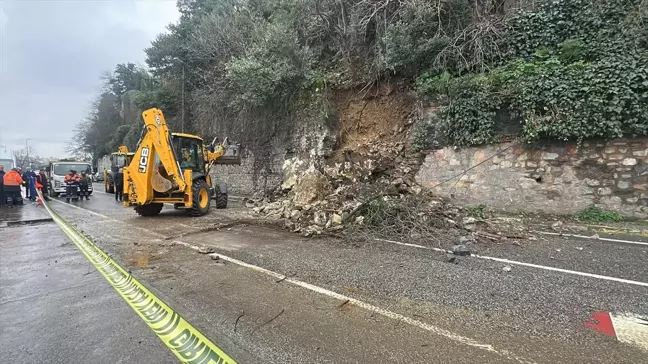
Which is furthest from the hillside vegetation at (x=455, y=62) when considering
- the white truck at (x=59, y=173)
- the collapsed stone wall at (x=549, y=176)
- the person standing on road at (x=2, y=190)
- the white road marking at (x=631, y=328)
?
the person standing on road at (x=2, y=190)

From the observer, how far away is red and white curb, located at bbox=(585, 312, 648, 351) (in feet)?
10.2

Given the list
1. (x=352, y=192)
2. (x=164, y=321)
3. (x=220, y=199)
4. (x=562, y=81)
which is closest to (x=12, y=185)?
(x=220, y=199)

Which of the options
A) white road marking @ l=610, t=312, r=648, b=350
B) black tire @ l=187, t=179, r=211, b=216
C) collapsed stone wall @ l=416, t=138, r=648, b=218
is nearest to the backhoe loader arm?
black tire @ l=187, t=179, r=211, b=216

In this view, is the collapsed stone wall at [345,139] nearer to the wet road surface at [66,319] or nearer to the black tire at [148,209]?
the black tire at [148,209]

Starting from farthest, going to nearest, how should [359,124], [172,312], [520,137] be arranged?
[359,124]
[520,137]
[172,312]

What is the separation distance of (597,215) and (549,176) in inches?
56.1

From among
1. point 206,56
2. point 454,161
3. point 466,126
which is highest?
point 206,56

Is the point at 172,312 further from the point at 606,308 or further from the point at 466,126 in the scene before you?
the point at 466,126

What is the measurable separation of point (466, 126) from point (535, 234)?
4.28 m

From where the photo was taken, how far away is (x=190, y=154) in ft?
39.2

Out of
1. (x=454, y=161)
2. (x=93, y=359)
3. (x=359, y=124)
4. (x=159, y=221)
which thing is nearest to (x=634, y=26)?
(x=454, y=161)

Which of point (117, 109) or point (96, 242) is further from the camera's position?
point (117, 109)

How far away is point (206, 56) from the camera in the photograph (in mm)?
22422

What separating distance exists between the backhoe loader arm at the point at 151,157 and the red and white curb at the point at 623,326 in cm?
992
